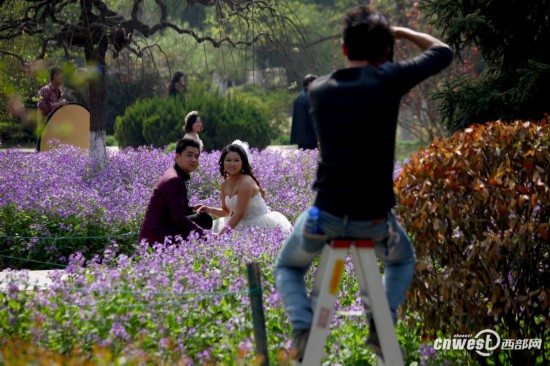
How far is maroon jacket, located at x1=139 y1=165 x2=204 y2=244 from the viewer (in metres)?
7.64

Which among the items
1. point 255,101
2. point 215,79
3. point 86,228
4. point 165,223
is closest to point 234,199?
point 165,223

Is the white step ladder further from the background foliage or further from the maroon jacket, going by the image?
the background foliage

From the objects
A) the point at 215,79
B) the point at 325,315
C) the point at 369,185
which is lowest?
the point at 215,79

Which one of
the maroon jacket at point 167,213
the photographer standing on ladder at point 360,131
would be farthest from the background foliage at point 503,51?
the photographer standing on ladder at point 360,131

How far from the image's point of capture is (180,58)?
3581 centimetres

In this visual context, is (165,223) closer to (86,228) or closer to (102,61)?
(86,228)

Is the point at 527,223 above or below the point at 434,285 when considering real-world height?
above

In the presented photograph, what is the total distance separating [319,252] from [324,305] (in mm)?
304

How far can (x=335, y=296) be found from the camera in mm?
3871

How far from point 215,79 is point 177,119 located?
27710 mm

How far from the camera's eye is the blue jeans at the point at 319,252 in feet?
12.6

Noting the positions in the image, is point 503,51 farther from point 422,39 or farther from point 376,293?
point 376,293

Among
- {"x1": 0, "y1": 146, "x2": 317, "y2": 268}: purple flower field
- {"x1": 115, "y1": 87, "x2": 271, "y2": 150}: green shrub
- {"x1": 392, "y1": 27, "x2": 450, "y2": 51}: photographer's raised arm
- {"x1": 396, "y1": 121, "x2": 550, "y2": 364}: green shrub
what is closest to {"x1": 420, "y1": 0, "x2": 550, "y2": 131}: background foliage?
{"x1": 0, "y1": 146, "x2": 317, "y2": 268}: purple flower field

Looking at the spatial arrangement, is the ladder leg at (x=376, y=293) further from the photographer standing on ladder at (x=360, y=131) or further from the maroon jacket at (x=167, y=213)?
the maroon jacket at (x=167, y=213)
